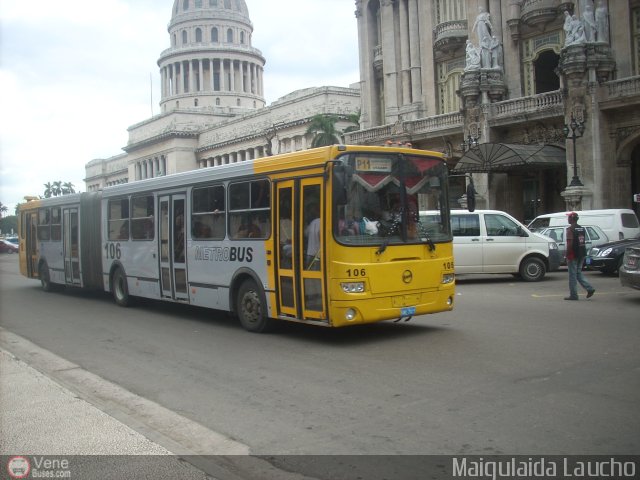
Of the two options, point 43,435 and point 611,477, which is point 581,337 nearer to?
point 611,477

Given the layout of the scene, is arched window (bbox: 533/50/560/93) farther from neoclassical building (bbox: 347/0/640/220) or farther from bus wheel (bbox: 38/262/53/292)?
bus wheel (bbox: 38/262/53/292)

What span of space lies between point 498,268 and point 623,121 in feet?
46.7

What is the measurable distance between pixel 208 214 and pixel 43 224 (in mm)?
10228

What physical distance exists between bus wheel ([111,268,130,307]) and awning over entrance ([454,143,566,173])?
19732 mm

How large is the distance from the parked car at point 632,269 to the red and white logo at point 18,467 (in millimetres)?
11353

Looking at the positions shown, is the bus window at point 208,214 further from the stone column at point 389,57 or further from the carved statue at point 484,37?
the stone column at point 389,57

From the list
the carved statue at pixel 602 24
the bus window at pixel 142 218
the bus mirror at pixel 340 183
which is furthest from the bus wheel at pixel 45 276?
the carved statue at pixel 602 24

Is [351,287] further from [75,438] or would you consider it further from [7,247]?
[7,247]

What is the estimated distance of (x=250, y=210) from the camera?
433 inches

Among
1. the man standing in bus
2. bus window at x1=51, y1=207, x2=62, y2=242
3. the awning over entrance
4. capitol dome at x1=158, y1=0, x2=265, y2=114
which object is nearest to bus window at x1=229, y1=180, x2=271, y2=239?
the man standing in bus

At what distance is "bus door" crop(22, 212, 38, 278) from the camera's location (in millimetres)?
20875

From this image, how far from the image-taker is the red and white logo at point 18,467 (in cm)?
495

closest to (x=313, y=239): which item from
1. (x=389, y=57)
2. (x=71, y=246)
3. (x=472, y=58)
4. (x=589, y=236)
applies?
(x=71, y=246)

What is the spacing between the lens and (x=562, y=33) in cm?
3459
